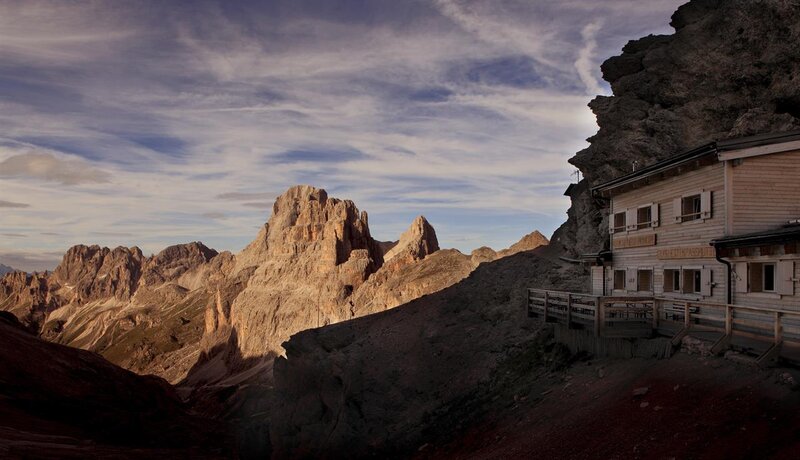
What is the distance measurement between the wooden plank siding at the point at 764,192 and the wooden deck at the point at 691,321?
133 inches

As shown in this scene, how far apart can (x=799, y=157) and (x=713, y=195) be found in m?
2.94

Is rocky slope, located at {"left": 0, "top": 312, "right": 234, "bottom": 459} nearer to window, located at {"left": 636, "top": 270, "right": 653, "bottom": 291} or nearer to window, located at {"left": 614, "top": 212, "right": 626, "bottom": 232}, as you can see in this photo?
window, located at {"left": 636, "top": 270, "right": 653, "bottom": 291}

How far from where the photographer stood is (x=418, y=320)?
3572cm

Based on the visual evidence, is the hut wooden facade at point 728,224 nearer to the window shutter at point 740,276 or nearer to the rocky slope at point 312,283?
the window shutter at point 740,276

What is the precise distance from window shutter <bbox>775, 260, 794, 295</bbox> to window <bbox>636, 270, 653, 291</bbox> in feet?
23.0

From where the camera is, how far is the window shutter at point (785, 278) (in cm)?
1689

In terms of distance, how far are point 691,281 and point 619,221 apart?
21.1 ft

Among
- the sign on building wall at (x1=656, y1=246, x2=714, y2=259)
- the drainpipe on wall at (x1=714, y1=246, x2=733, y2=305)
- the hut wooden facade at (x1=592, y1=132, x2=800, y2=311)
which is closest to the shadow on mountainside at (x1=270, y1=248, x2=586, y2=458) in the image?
the sign on building wall at (x1=656, y1=246, x2=714, y2=259)

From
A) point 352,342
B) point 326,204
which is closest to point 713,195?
point 352,342

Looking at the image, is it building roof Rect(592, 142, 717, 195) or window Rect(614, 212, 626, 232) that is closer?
building roof Rect(592, 142, 717, 195)

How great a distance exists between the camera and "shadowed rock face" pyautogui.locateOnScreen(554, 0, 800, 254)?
1340 inches

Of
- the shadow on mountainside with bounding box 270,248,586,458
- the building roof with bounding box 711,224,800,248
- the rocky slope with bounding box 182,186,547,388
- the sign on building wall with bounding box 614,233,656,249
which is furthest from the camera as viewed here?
the rocky slope with bounding box 182,186,547,388

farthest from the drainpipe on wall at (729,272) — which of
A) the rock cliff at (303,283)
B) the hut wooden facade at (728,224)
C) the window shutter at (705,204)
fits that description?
the rock cliff at (303,283)

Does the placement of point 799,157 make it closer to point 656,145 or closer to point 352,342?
point 656,145
